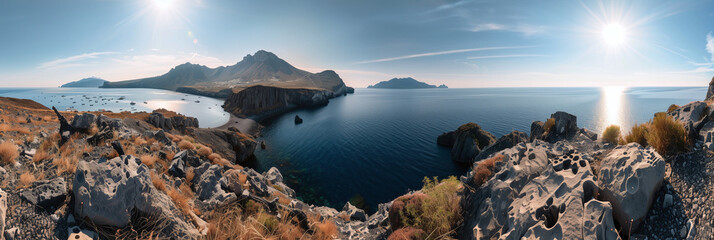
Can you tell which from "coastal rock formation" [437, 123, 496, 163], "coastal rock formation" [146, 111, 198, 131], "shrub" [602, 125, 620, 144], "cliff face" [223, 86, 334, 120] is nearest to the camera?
"shrub" [602, 125, 620, 144]

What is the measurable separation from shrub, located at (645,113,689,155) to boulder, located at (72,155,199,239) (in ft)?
41.1

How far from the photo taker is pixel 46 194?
16.8ft

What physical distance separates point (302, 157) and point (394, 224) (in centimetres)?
3180

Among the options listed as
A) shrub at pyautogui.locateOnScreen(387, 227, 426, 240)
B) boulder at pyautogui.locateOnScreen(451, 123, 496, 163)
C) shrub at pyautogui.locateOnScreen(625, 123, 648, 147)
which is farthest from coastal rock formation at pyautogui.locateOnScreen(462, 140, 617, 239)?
boulder at pyautogui.locateOnScreen(451, 123, 496, 163)

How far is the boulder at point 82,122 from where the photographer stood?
36.0ft

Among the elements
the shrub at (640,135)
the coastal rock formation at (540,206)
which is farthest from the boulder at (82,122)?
the shrub at (640,135)

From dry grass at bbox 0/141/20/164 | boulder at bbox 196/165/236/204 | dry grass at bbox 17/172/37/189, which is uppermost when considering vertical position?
dry grass at bbox 0/141/20/164

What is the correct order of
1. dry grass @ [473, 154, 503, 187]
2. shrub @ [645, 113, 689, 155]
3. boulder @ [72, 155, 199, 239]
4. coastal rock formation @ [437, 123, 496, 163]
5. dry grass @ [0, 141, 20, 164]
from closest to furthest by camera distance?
boulder @ [72, 155, 199, 239] < shrub @ [645, 113, 689, 155] < dry grass @ [0, 141, 20, 164] < dry grass @ [473, 154, 503, 187] < coastal rock formation @ [437, 123, 496, 163]

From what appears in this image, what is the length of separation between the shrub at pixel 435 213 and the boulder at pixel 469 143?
29.0 meters

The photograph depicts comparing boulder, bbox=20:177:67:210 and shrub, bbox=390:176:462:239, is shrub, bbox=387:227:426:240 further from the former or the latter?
boulder, bbox=20:177:67:210

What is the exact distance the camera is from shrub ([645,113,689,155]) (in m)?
5.62

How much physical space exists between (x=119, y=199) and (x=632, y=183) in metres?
12.0

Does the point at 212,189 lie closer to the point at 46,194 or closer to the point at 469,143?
the point at 46,194

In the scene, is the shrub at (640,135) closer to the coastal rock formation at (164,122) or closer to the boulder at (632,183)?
the boulder at (632,183)
